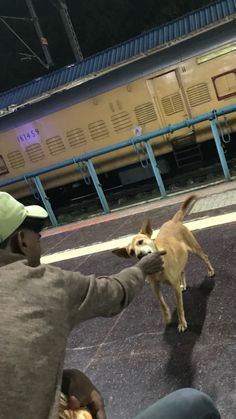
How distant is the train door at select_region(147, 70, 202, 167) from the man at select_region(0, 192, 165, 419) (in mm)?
7506

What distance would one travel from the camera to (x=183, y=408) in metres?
1.75

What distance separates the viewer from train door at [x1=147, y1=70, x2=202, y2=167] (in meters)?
8.95

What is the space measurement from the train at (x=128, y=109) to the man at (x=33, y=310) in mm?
7399

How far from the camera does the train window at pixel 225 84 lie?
8.45 m

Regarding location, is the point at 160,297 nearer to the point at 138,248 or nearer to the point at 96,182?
the point at 138,248

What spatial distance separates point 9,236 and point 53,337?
0.43m

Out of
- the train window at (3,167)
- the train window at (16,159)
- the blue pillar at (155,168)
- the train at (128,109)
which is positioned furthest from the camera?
the train window at (3,167)

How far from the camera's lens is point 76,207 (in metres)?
11.0

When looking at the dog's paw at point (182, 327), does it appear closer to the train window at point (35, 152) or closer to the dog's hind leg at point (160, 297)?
the dog's hind leg at point (160, 297)

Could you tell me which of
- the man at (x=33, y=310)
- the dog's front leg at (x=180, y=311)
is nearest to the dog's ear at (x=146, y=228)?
the dog's front leg at (x=180, y=311)

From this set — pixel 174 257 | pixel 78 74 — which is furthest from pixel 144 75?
pixel 174 257

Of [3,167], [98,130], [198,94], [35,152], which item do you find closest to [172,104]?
[198,94]

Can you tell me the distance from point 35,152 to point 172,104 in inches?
145

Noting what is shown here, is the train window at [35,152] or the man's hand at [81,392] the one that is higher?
the train window at [35,152]
